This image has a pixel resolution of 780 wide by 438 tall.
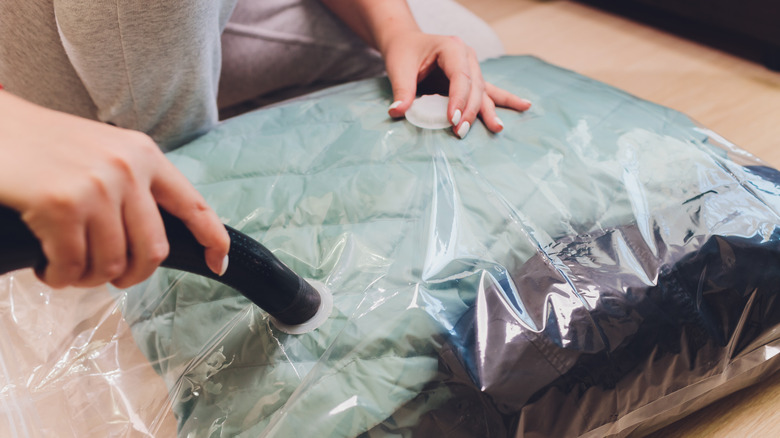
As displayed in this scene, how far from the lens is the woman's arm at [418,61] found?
593 millimetres

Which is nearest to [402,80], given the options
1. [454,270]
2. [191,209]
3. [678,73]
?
[454,270]

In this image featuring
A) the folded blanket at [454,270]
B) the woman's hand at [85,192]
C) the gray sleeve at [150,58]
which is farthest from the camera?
the gray sleeve at [150,58]

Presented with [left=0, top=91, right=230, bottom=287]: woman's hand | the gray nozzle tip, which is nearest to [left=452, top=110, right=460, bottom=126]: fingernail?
the gray nozzle tip

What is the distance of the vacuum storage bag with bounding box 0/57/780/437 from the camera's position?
429mm

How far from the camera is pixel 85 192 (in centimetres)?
25

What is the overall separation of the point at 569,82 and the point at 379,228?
0.35m

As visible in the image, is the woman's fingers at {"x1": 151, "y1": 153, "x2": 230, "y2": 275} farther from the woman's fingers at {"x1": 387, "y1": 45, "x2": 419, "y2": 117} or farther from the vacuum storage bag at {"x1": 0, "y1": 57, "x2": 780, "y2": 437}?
the woman's fingers at {"x1": 387, "y1": 45, "x2": 419, "y2": 117}

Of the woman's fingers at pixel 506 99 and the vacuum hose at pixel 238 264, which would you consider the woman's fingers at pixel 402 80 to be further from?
the vacuum hose at pixel 238 264

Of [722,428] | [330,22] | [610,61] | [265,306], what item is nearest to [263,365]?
[265,306]

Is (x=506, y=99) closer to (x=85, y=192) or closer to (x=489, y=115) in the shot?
(x=489, y=115)

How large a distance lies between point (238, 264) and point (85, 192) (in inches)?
5.6

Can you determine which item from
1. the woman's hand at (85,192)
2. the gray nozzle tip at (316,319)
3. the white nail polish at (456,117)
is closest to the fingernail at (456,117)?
the white nail polish at (456,117)

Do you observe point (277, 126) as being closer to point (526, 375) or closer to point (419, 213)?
point (419, 213)

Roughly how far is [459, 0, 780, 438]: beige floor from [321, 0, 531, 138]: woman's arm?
38 centimetres
